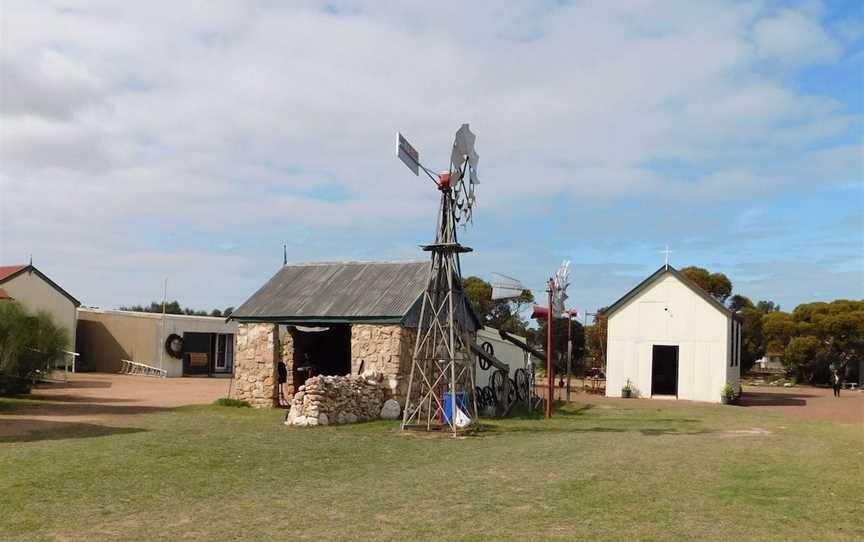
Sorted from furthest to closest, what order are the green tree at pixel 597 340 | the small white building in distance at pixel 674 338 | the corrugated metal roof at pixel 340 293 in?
the green tree at pixel 597 340, the small white building in distance at pixel 674 338, the corrugated metal roof at pixel 340 293

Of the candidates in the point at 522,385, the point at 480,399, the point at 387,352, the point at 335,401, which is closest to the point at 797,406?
the point at 522,385

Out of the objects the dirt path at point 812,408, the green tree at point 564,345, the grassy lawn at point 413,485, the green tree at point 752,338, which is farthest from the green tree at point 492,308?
the grassy lawn at point 413,485

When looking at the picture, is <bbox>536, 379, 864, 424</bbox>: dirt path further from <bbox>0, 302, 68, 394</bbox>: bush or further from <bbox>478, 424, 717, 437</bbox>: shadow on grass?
<bbox>0, 302, 68, 394</bbox>: bush

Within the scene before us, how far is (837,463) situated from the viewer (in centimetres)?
1259

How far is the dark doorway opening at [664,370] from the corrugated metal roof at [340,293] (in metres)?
15.8

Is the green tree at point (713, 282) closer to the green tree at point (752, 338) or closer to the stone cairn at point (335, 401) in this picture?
the green tree at point (752, 338)

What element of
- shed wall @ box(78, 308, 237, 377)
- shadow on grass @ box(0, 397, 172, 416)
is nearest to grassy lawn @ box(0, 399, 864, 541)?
shadow on grass @ box(0, 397, 172, 416)

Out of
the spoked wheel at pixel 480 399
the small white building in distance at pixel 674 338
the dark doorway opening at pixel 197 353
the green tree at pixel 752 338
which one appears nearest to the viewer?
the spoked wheel at pixel 480 399

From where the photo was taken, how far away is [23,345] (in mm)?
22031

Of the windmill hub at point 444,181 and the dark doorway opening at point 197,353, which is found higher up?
the windmill hub at point 444,181

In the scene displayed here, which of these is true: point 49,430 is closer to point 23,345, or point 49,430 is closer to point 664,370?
point 23,345

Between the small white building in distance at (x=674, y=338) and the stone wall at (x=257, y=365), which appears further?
the small white building in distance at (x=674, y=338)

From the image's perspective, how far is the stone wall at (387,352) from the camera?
1948cm

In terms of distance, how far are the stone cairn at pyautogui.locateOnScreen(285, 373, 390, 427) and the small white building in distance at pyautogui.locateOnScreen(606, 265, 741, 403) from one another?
55.9ft
